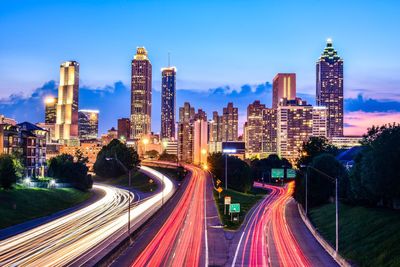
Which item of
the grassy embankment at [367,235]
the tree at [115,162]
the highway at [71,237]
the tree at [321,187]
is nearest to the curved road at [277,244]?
the grassy embankment at [367,235]

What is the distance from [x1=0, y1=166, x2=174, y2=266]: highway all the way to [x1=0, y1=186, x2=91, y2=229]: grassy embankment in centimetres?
489

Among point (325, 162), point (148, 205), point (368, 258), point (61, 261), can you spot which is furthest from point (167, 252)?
point (325, 162)

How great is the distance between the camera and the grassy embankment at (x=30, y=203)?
75938 millimetres

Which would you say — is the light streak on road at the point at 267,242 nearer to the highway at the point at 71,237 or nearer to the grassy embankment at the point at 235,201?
the grassy embankment at the point at 235,201

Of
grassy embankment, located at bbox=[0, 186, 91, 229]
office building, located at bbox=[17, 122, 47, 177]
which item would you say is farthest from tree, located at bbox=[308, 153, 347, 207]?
office building, located at bbox=[17, 122, 47, 177]

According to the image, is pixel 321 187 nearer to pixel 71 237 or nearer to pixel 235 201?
pixel 235 201

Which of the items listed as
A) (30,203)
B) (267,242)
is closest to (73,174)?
(30,203)

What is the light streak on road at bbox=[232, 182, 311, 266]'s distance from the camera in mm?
50250

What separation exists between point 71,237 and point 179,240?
1283 cm

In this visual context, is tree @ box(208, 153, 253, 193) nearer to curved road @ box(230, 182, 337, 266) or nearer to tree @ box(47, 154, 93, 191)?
tree @ box(47, 154, 93, 191)

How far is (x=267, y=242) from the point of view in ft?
202

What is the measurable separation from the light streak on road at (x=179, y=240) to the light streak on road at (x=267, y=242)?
15.9 feet

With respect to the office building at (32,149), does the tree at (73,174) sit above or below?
below

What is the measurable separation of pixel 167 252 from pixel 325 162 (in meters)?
58.8
